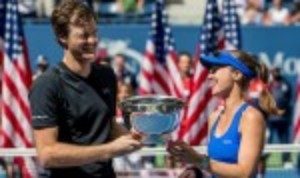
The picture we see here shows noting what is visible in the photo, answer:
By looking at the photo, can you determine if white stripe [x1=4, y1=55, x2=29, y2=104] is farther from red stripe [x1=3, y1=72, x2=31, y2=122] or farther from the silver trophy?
the silver trophy

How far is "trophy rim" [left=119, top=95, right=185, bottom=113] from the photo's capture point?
5785 mm

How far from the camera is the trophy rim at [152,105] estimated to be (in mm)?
5785

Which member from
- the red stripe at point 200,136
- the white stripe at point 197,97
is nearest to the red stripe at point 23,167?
the red stripe at point 200,136

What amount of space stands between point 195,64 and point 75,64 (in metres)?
7.54

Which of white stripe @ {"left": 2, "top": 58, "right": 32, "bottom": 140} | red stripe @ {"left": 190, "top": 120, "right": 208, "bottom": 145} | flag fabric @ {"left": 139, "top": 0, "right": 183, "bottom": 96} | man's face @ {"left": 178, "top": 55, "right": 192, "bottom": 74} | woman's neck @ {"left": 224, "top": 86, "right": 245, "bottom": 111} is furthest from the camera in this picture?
man's face @ {"left": 178, "top": 55, "right": 192, "bottom": 74}

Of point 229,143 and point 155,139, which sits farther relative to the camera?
point 229,143

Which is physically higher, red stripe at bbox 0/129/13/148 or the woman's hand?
the woman's hand

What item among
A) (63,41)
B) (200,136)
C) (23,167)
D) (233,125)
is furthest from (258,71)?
(200,136)

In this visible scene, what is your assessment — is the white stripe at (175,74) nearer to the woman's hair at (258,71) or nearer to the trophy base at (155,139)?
the woman's hair at (258,71)

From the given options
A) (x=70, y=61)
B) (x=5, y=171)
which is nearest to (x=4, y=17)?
(x=5, y=171)

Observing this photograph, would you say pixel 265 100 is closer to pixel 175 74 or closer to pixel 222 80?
pixel 222 80

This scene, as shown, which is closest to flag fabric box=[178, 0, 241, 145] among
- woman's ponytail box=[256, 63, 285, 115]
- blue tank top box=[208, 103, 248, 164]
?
woman's ponytail box=[256, 63, 285, 115]

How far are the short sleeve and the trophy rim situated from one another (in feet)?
1.20

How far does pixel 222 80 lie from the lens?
6113 millimetres
